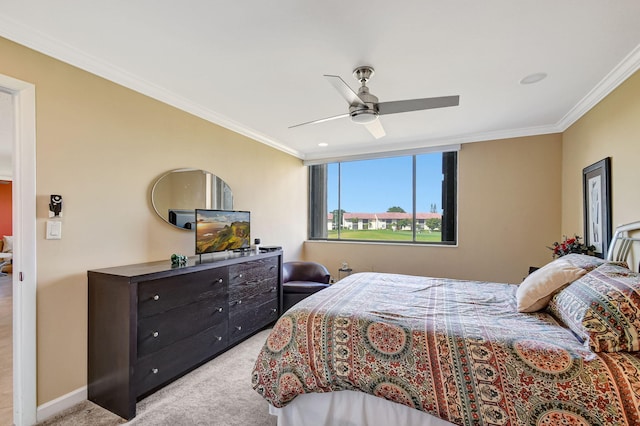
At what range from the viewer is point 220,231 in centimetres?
322

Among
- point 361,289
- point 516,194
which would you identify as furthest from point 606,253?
point 361,289

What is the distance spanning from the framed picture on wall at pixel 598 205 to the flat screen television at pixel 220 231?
3727mm

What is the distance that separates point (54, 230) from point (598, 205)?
4.82 metres

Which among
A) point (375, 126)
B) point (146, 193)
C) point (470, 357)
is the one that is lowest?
point (470, 357)

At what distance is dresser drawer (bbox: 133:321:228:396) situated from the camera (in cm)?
220

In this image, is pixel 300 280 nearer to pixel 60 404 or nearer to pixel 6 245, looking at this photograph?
pixel 60 404

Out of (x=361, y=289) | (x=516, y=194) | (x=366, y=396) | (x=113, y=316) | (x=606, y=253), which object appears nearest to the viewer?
(x=366, y=396)

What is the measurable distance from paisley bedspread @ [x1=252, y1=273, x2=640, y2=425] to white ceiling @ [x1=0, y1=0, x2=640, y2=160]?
6.12 feet

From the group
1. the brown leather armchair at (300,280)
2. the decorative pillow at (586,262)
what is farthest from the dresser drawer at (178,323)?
the decorative pillow at (586,262)

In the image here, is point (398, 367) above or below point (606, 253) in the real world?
below

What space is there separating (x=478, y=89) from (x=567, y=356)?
2.40 meters

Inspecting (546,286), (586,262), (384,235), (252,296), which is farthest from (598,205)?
(252,296)

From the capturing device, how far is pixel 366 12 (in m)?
1.79

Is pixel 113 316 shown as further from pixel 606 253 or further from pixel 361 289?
pixel 606 253
